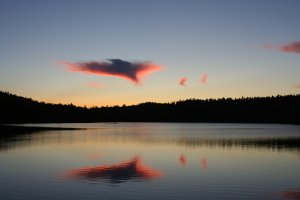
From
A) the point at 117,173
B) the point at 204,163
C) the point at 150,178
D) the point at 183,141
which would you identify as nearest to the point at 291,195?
the point at 150,178

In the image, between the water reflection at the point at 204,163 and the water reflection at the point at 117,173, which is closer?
the water reflection at the point at 117,173

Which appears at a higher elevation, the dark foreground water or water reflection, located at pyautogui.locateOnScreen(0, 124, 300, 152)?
water reflection, located at pyautogui.locateOnScreen(0, 124, 300, 152)

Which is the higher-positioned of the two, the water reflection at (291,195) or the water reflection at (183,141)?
the water reflection at (183,141)

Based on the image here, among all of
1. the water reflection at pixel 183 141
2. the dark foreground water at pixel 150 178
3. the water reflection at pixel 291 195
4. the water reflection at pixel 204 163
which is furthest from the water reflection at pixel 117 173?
the water reflection at pixel 291 195

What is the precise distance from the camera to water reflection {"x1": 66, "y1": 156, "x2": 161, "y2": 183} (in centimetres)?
2951

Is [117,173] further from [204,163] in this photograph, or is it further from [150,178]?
[204,163]

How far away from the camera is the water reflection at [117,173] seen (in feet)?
96.8

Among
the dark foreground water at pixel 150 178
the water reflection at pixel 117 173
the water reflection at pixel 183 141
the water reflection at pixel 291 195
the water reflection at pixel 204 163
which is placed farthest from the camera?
the water reflection at pixel 183 141

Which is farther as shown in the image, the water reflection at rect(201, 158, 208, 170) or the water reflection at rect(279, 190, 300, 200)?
the water reflection at rect(201, 158, 208, 170)

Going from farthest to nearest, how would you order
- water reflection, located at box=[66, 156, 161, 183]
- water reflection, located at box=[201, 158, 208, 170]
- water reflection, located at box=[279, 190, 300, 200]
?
1. water reflection, located at box=[201, 158, 208, 170]
2. water reflection, located at box=[66, 156, 161, 183]
3. water reflection, located at box=[279, 190, 300, 200]

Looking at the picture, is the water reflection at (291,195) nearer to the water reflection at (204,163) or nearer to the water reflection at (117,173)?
the water reflection at (117,173)

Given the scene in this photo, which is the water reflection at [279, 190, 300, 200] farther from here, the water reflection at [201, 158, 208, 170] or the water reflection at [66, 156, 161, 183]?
the water reflection at [201, 158, 208, 170]

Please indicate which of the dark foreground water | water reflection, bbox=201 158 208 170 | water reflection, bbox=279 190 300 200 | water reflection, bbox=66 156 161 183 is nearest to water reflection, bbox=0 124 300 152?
water reflection, bbox=201 158 208 170

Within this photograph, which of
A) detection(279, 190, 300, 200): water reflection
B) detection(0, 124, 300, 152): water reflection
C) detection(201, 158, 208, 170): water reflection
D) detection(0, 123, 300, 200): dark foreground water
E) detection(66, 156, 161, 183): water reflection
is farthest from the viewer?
detection(0, 124, 300, 152): water reflection
